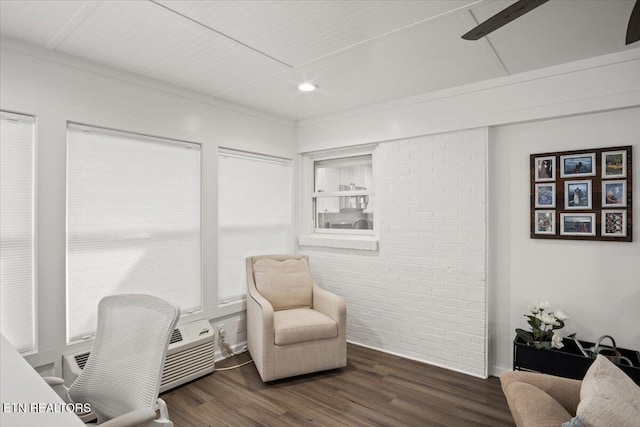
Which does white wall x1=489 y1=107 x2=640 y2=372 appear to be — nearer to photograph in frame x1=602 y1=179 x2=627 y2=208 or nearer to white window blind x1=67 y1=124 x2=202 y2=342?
photograph in frame x1=602 y1=179 x2=627 y2=208

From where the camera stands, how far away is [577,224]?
2.69 metres

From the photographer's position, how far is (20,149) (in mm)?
2324

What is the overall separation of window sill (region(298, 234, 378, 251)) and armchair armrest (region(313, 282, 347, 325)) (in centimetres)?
59

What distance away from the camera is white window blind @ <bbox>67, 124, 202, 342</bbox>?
259 centimetres

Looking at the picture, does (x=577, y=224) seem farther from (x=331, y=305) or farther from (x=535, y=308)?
(x=331, y=305)

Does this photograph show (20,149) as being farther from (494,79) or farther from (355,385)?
(494,79)

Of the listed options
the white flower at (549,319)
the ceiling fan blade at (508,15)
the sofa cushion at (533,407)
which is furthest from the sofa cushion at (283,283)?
the ceiling fan blade at (508,15)

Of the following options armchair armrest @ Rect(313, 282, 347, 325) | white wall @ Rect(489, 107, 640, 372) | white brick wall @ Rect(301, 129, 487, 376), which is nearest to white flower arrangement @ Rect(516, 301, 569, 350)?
white wall @ Rect(489, 107, 640, 372)

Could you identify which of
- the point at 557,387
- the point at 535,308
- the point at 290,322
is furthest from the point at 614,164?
the point at 290,322

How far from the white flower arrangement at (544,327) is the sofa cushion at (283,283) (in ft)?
6.09

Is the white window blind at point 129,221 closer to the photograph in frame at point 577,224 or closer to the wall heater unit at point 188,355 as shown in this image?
the wall heater unit at point 188,355

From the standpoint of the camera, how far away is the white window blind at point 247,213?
356cm

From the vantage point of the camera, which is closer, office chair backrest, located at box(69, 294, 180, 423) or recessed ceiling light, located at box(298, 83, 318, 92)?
office chair backrest, located at box(69, 294, 180, 423)

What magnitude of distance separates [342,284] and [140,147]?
93.1 inches
